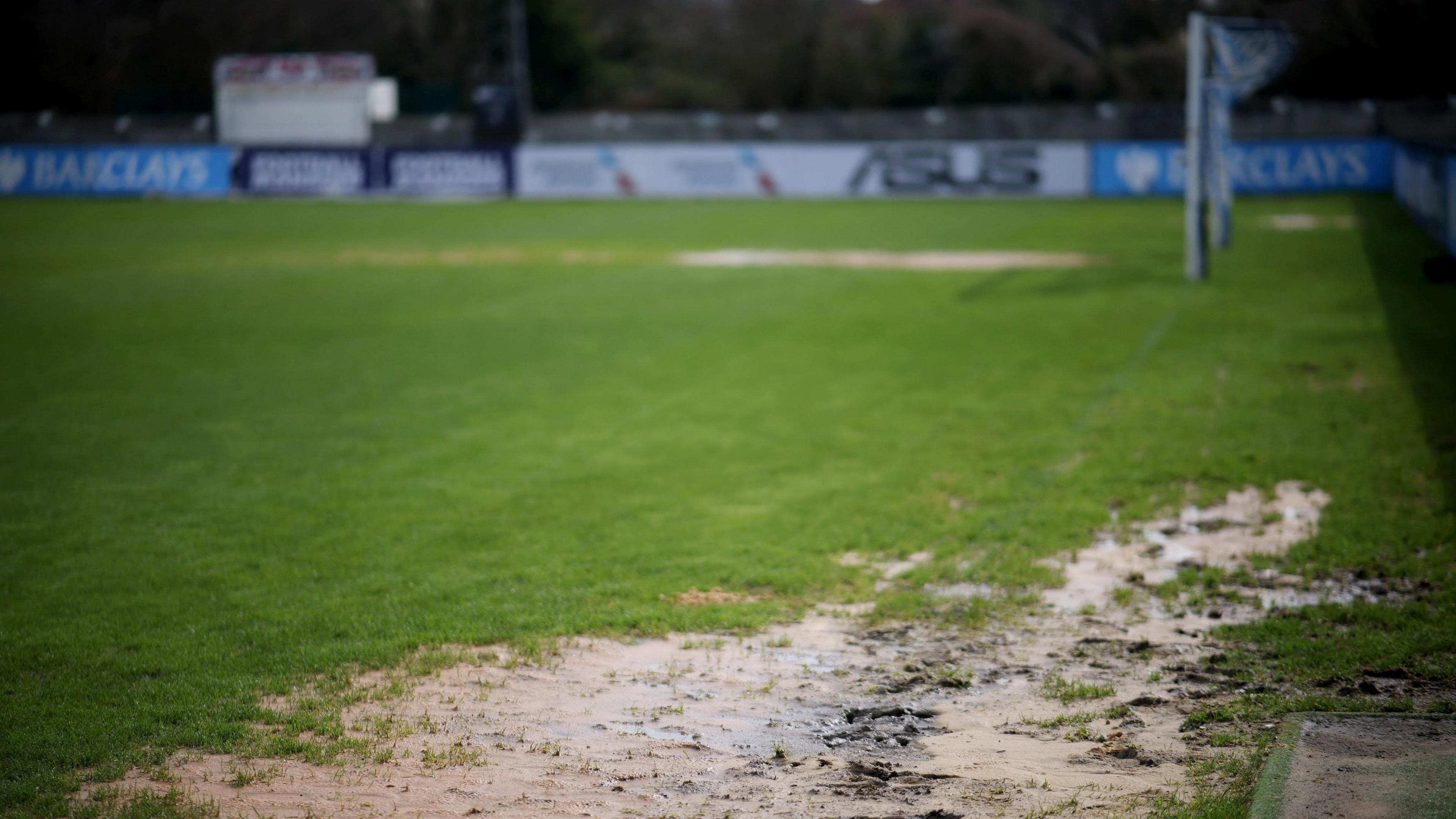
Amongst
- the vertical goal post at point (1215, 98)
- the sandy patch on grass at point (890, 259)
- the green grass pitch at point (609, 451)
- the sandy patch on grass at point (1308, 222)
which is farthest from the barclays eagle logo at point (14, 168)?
the sandy patch on grass at point (1308, 222)

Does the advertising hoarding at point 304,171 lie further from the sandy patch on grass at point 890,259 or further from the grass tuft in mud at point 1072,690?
the grass tuft in mud at point 1072,690

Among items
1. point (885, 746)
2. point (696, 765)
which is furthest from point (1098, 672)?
point (696, 765)

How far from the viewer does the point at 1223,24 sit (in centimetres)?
2048

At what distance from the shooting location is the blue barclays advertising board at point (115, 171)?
39906 mm

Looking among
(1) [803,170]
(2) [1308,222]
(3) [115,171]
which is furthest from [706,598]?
(3) [115,171]

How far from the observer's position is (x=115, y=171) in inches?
1593

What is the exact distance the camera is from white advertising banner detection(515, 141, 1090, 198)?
124 feet

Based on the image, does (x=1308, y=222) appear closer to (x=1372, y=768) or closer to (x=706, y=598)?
(x=706, y=598)

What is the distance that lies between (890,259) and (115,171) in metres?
28.5

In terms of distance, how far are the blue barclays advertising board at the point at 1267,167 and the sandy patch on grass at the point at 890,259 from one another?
50.8ft

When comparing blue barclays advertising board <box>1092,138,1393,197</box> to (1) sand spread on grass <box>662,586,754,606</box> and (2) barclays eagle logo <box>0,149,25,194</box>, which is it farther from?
(1) sand spread on grass <box>662,586,754,606</box>

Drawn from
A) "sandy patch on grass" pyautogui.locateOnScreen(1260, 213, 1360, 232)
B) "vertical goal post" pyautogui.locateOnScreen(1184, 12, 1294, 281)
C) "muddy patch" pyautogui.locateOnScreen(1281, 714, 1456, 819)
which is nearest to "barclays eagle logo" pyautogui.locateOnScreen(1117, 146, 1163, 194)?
"sandy patch on grass" pyautogui.locateOnScreen(1260, 213, 1360, 232)

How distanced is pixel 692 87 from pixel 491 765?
7086cm

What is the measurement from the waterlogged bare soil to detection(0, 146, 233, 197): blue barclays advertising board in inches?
1503
